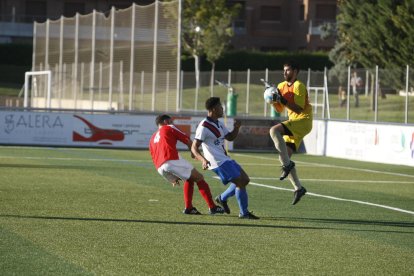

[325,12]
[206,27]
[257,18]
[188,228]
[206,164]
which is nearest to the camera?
[188,228]

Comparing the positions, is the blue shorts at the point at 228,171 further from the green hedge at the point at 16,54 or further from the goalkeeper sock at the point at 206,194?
the green hedge at the point at 16,54

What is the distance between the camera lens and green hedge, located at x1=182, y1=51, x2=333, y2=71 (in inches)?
2990

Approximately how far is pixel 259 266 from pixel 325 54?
66308 millimetres

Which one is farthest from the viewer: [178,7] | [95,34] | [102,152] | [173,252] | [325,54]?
[325,54]

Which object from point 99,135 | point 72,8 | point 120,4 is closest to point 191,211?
point 99,135

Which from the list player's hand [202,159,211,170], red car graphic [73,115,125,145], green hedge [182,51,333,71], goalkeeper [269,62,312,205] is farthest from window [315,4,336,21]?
player's hand [202,159,211,170]

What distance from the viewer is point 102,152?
34.1m

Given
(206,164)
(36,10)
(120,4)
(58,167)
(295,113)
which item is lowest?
(58,167)

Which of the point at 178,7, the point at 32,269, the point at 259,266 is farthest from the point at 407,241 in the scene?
the point at 178,7

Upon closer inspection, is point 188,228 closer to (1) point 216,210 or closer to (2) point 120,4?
(1) point 216,210

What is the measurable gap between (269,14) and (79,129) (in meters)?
49.2

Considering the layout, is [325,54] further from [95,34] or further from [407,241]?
[407,241]

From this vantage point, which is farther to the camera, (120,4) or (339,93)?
(120,4)

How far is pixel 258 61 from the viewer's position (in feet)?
251
